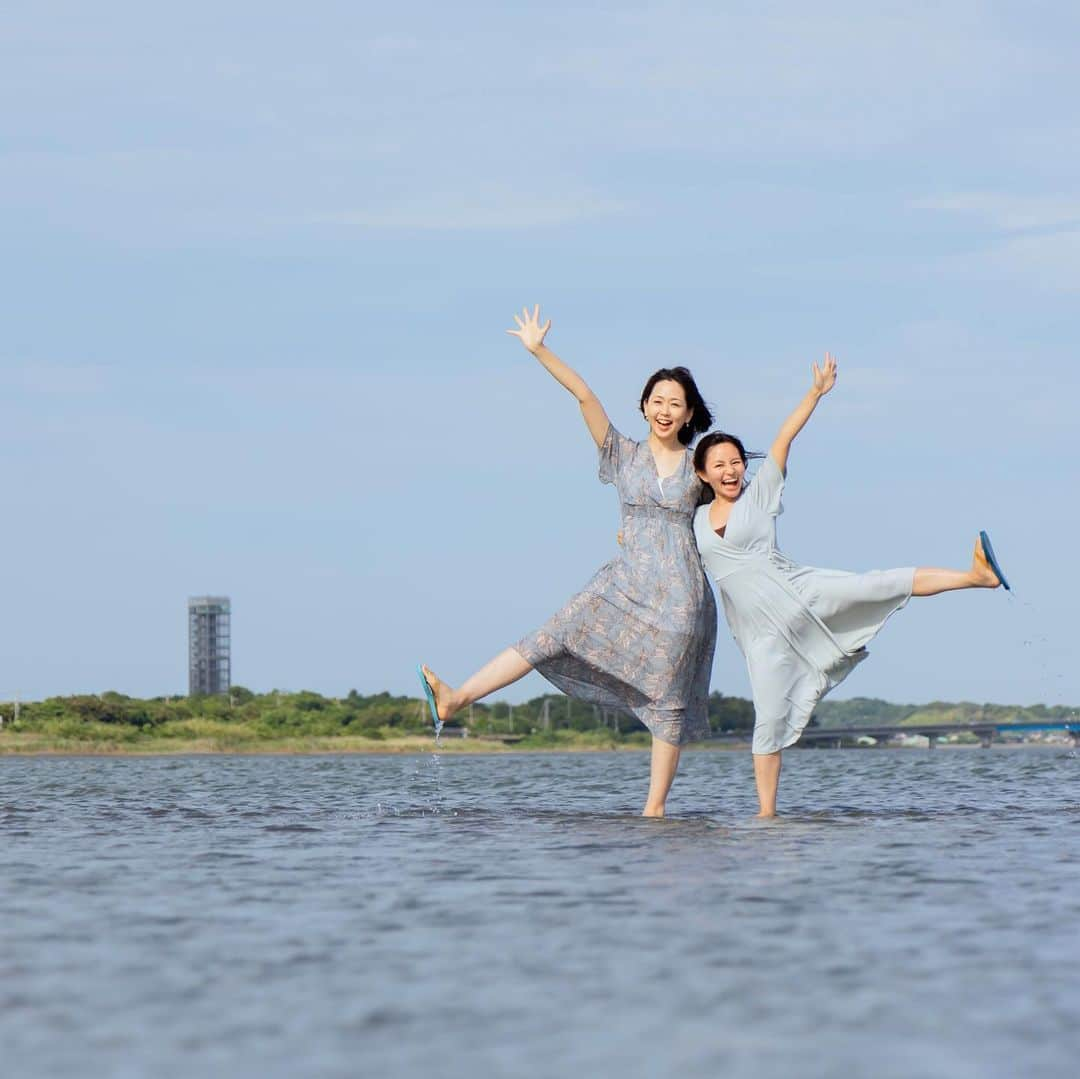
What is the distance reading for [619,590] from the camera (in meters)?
12.6

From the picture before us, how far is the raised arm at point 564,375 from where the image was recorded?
40.3 feet

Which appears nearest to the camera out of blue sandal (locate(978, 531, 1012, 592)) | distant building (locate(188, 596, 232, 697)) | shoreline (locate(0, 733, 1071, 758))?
blue sandal (locate(978, 531, 1012, 592))

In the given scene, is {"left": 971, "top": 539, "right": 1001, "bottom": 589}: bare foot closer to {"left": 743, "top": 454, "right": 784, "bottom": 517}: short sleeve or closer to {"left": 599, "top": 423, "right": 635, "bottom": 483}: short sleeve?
{"left": 743, "top": 454, "right": 784, "bottom": 517}: short sleeve

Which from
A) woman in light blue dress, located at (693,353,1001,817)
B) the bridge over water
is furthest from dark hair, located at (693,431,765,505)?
the bridge over water

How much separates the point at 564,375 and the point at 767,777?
10.9ft

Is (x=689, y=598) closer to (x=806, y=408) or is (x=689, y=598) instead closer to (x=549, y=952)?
(x=806, y=408)

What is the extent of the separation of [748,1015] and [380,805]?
11809mm

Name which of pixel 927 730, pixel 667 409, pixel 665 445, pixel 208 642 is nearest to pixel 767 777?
pixel 665 445

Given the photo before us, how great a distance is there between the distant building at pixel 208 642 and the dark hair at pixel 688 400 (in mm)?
126872

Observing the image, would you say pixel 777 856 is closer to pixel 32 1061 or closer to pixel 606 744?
pixel 32 1061

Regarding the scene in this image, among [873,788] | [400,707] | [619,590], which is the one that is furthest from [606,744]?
[619,590]

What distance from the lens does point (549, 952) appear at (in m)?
6.88

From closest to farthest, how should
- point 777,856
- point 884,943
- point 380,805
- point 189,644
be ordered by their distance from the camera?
point 884,943, point 777,856, point 380,805, point 189,644

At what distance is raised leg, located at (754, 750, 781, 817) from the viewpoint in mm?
12508
